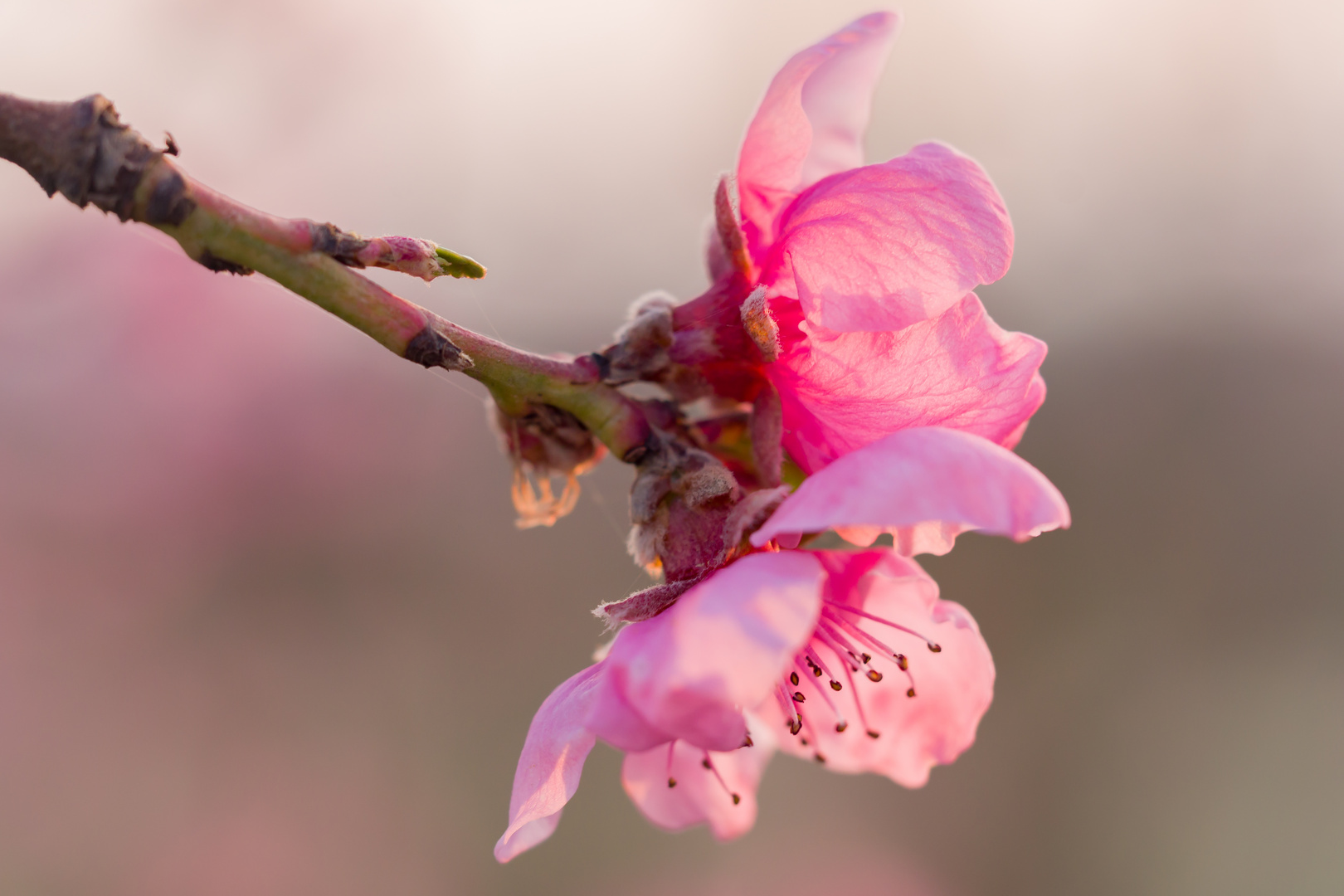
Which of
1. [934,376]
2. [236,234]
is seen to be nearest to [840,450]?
[934,376]

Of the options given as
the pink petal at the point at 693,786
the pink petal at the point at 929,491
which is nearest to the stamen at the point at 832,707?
the pink petal at the point at 693,786

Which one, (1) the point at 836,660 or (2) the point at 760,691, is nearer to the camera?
(2) the point at 760,691

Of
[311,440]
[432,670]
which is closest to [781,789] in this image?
[432,670]

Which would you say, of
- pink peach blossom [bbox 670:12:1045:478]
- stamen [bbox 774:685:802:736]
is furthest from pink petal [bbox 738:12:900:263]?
stamen [bbox 774:685:802:736]

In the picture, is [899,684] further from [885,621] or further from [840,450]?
[840,450]

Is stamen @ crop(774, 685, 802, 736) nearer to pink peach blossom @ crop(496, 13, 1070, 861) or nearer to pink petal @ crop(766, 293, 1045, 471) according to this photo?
pink peach blossom @ crop(496, 13, 1070, 861)

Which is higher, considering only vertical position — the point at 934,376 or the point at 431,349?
the point at 431,349

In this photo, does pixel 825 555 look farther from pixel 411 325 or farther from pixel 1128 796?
pixel 1128 796
